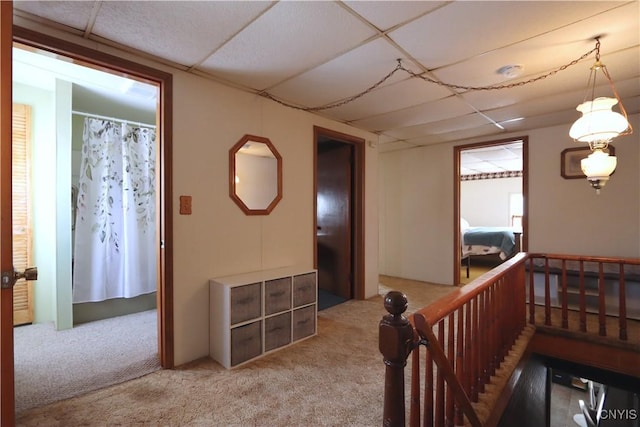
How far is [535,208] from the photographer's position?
385 cm

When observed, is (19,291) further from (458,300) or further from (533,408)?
(533,408)

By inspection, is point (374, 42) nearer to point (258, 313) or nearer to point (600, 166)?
point (600, 166)

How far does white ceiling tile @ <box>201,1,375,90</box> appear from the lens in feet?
5.32

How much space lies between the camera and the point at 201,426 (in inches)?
62.3

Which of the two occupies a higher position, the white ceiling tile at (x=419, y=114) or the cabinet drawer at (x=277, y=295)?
the white ceiling tile at (x=419, y=114)

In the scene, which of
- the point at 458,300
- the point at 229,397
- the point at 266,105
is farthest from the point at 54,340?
the point at 458,300

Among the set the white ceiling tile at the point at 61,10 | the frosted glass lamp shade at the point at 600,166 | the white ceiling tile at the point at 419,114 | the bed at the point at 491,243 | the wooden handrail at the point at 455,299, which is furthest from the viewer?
the bed at the point at 491,243

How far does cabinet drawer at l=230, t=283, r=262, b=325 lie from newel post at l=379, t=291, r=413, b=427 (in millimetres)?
1447

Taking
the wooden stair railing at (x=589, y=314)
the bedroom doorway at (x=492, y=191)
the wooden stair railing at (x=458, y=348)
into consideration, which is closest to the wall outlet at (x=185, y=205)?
the wooden stair railing at (x=458, y=348)

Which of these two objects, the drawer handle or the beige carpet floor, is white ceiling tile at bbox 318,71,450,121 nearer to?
the drawer handle

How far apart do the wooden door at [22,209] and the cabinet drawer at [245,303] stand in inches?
94.1

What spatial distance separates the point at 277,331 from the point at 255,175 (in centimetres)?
140

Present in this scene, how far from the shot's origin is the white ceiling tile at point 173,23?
5.06 feet

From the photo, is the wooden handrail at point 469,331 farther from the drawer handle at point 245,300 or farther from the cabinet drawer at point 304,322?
A: the drawer handle at point 245,300
